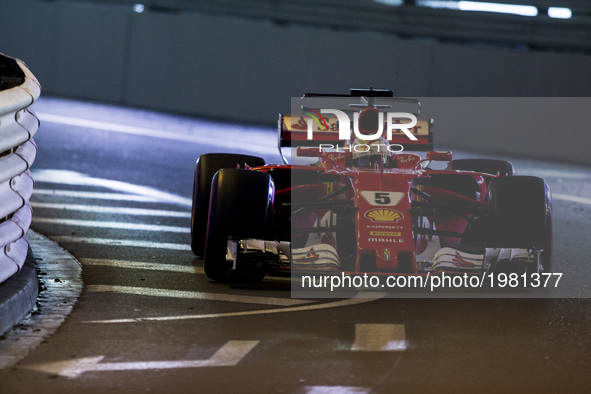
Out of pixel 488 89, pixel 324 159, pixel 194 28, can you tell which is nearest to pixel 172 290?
pixel 324 159

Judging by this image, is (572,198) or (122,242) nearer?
(122,242)

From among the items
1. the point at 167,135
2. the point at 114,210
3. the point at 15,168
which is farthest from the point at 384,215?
the point at 167,135

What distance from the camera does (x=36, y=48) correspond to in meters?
20.5

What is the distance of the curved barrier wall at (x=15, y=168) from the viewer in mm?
6254

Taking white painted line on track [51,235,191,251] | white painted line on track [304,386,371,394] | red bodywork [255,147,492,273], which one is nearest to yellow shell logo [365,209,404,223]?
red bodywork [255,147,492,273]

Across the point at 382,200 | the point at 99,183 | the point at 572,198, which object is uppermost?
the point at 382,200

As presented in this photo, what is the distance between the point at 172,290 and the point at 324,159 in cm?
193

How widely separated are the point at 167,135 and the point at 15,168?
11.1 metres

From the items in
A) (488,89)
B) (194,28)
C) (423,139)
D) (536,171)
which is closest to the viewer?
(423,139)

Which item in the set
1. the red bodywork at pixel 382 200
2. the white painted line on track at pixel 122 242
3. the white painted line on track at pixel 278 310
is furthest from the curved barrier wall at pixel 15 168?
the white painted line on track at pixel 122 242

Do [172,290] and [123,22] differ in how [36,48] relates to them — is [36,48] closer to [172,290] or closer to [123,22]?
[123,22]

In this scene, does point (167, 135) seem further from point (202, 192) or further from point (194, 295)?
point (194, 295)

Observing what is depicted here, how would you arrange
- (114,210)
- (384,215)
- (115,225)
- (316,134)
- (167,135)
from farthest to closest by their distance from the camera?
(167,135) → (114,210) → (115,225) → (316,134) → (384,215)

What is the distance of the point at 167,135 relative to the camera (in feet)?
57.3
